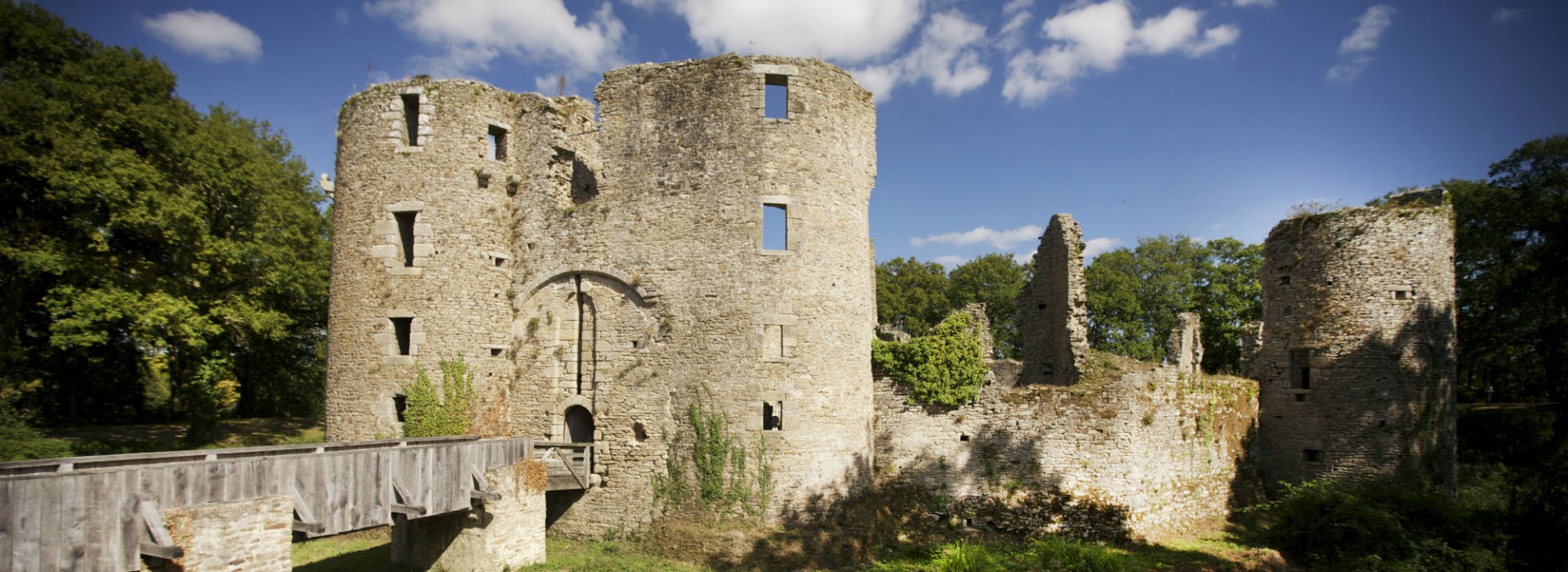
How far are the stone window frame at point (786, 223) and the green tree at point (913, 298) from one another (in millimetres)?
28496

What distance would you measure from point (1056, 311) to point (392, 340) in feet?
53.4

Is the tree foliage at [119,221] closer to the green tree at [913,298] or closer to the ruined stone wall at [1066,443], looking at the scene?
the ruined stone wall at [1066,443]

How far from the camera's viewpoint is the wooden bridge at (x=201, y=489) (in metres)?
7.86

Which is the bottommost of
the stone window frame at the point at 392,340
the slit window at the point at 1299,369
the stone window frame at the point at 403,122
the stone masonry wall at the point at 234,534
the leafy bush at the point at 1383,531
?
the leafy bush at the point at 1383,531

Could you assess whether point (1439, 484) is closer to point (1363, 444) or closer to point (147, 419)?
point (1363, 444)

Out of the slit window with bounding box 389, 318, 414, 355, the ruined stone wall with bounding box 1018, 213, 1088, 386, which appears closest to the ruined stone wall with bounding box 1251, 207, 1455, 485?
the ruined stone wall with bounding box 1018, 213, 1088, 386

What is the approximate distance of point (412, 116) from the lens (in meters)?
17.2

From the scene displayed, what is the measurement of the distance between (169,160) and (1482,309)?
42773mm

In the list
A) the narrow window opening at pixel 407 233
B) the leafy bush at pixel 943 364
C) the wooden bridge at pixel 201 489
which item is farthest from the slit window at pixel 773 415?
the narrow window opening at pixel 407 233

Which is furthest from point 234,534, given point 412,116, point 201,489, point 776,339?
point 412,116

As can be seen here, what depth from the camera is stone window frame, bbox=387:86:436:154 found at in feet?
54.6

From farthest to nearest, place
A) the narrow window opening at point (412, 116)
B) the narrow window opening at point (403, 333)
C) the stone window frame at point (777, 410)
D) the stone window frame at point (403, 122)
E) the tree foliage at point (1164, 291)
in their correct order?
the tree foliage at point (1164, 291) → the narrow window opening at point (412, 116) → the stone window frame at point (403, 122) → the narrow window opening at point (403, 333) → the stone window frame at point (777, 410)

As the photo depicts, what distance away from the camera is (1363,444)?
18062mm

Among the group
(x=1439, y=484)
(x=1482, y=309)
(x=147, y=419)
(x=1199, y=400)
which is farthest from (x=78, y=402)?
(x=1482, y=309)
